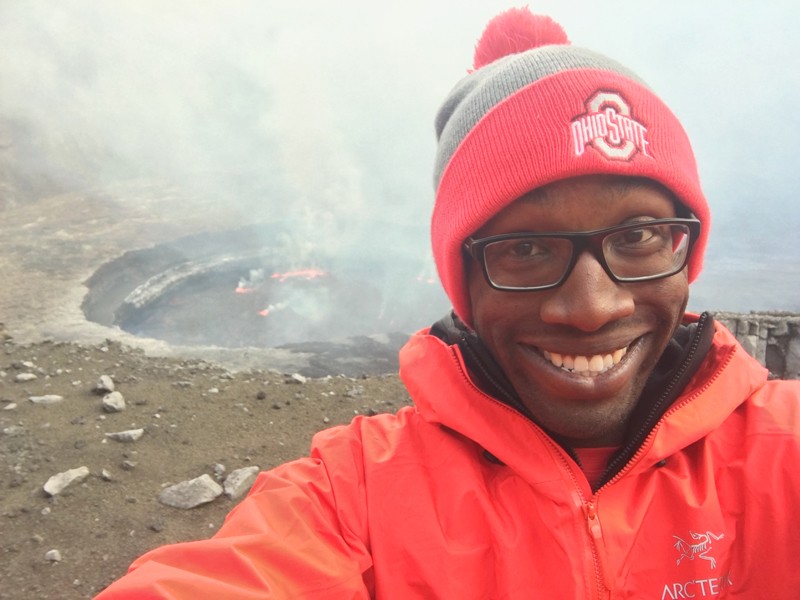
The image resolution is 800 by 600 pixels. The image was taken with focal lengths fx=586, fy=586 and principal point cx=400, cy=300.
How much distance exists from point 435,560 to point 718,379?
0.78 meters

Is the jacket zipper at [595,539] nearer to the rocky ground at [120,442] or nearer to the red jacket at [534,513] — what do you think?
the red jacket at [534,513]

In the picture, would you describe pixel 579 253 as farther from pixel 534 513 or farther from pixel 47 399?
pixel 47 399

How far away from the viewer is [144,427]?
384 cm

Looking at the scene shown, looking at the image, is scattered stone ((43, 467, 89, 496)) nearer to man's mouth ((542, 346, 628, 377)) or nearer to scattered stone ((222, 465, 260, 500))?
scattered stone ((222, 465, 260, 500))

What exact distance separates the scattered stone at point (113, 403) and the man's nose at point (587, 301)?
360cm

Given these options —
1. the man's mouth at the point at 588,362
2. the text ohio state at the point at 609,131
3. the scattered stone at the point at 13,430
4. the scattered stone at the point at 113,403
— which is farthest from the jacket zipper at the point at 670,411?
the scattered stone at the point at 13,430

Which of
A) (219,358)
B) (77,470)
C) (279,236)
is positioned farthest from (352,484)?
(279,236)

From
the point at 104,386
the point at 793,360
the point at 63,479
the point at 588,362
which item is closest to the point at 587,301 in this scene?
the point at 588,362

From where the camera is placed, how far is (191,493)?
3.18m

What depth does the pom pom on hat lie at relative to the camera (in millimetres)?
1667

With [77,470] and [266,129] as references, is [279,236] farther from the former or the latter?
[77,470]

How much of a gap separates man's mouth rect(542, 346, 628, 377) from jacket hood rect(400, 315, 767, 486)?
0.16 m

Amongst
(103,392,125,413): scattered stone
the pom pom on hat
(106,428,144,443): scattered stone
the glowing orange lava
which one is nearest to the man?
the pom pom on hat

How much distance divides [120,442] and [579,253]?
333 centimetres
